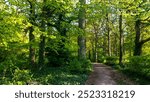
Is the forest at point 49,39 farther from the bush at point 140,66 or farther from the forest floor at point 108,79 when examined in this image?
the forest floor at point 108,79

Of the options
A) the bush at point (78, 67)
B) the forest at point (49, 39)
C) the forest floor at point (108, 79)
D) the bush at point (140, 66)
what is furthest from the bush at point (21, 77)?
the bush at point (140, 66)

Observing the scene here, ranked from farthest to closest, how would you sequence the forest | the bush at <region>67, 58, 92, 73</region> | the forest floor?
the bush at <region>67, 58, 92, 73</region>
the forest floor
the forest

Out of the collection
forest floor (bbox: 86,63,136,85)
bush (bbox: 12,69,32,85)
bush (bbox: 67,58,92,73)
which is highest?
bush (bbox: 12,69,32,85)

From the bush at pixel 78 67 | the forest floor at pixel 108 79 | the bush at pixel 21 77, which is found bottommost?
the forest floor at pixel 108 79

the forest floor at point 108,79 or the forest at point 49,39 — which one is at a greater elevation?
the forest at point 49,39

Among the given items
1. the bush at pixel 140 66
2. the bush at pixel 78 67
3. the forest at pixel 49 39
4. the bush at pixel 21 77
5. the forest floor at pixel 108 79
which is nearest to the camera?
the bush at pixel 21 77

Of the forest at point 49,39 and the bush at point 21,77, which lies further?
the forest at point 49,39

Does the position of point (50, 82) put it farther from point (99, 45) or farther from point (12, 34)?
point (99, 45)

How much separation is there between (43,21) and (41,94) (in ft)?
34.8

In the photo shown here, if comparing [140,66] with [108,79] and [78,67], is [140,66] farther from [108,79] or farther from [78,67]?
[78,67]

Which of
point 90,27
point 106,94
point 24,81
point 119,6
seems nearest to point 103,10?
point 119,6

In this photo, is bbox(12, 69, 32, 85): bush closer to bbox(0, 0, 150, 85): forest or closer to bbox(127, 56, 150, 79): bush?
bbox(0, 0, 150, 85): forest

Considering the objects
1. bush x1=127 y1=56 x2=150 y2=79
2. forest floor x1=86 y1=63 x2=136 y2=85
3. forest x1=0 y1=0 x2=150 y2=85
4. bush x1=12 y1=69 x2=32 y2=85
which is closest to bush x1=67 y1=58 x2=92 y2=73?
forest x1=0 y1=0 x2=150 y2=85

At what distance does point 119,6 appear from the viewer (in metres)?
22.2
